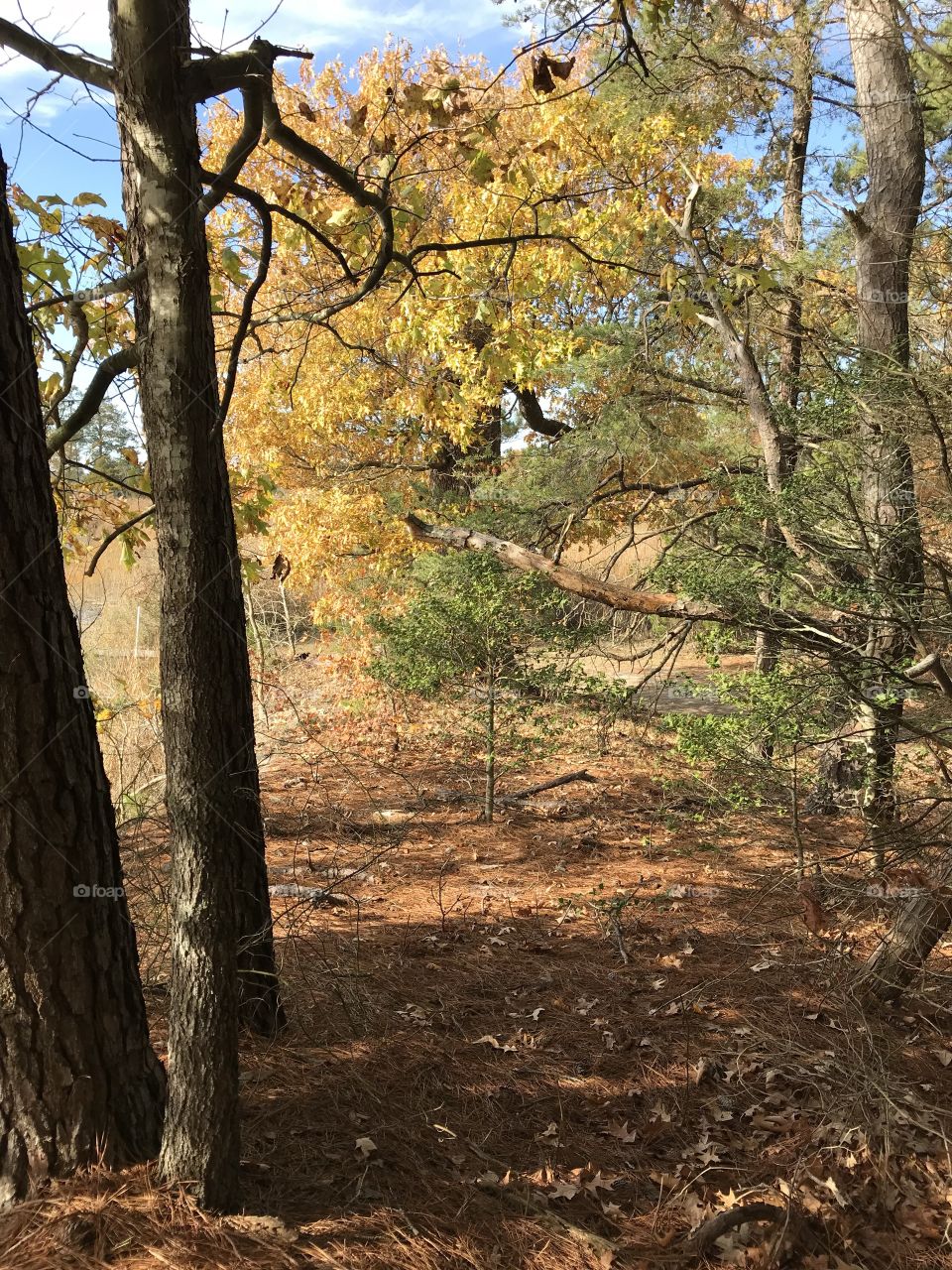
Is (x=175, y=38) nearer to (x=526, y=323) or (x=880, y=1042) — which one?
(x=880, y=1042)

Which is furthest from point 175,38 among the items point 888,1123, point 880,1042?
point 880,1042

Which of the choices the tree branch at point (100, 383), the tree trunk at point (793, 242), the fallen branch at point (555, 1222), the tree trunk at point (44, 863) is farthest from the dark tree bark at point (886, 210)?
the tree trunk at point (44, 863)

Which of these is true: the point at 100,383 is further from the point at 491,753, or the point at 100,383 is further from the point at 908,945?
the point at 491,753

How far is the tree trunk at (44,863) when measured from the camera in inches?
86.0

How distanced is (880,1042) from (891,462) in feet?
12.6

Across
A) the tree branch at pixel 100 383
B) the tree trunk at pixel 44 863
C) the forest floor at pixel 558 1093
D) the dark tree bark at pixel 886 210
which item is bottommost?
the forest floor at pixel 558 1093

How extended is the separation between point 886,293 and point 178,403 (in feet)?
22.3

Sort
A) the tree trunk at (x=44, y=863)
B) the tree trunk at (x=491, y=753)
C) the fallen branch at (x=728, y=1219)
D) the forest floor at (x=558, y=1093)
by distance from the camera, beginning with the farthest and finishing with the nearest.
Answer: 1. the tree trunk at (x=491, y=753)
2. the fallen branch at (x=728, y=1219)
3. the forest floor at (x=558, y=1093)
4. the tree trunk at (x=44, y=863)

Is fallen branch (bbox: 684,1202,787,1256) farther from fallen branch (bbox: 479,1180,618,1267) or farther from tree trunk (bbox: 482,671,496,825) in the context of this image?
tree trunk (bbox: 482,671,496,825)

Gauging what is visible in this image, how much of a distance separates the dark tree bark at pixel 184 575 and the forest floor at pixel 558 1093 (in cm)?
31

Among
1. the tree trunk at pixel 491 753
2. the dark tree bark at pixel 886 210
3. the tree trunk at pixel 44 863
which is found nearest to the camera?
the tree trunk at pixel 44 863

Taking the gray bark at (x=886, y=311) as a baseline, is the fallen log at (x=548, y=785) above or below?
below

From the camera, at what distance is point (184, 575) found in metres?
2.31

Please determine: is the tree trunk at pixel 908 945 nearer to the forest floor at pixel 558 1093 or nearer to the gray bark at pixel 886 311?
the forest floor at pixel 558 1093
